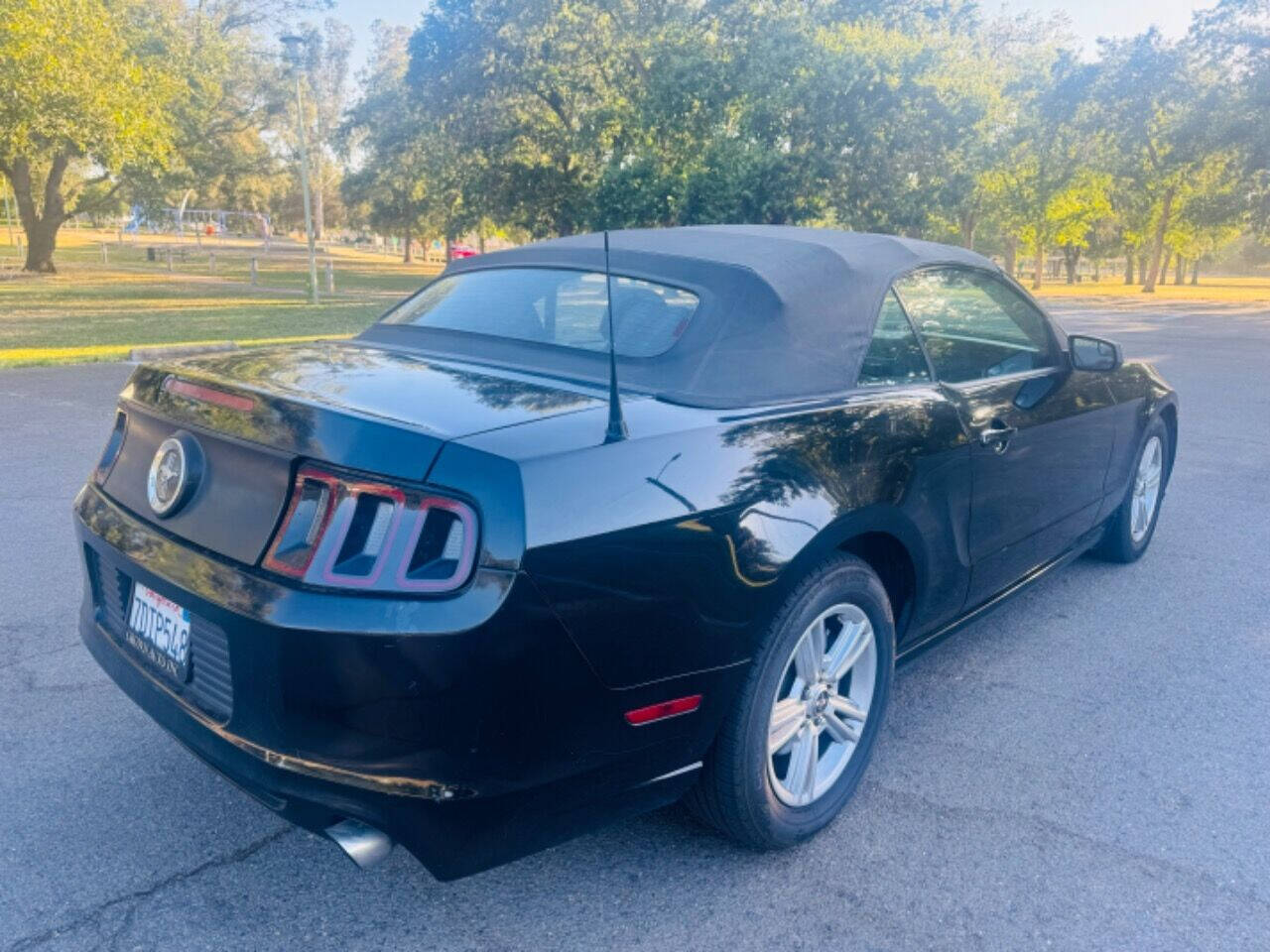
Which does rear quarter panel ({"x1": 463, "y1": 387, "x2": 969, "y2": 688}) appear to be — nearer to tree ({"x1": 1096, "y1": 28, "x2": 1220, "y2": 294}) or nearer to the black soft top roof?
the black soft top roof

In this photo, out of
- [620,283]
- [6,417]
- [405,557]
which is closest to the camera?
[405,557]

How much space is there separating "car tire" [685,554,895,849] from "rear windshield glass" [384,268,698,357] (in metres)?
0.85

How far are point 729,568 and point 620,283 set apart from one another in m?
1.25

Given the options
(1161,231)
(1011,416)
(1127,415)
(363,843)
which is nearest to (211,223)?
(1161,231)

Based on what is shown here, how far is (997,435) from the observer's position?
333cm

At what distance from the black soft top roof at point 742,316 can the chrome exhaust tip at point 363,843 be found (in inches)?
48.5

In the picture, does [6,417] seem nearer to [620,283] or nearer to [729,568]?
[620,283]

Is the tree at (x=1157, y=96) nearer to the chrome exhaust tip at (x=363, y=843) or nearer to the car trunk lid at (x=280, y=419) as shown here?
the car trunk lid at (x=280, y=419)

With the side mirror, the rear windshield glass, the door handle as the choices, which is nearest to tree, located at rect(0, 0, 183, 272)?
the rear windshield glass

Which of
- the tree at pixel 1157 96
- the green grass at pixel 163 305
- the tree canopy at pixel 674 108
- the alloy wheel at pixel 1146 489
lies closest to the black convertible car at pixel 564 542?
the alloy wheel at pixel 1146 489

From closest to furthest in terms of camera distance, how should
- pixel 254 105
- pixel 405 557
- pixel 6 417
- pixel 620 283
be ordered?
pixel 405 557, pixel 620 283, pixel 6 417, pixel 254 105

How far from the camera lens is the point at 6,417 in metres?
8.14

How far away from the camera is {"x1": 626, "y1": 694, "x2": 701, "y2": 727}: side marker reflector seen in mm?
2182

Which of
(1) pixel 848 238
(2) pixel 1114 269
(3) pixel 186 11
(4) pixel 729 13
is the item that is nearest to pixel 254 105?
(3) pixel 186 11
